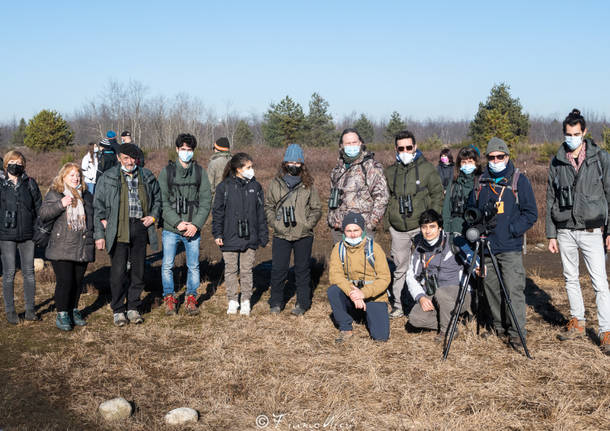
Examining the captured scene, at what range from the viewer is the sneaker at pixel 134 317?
5.73 meters

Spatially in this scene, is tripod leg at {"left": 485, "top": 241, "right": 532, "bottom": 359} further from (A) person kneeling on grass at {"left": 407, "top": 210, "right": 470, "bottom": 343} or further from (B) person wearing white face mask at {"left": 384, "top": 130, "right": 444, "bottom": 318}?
(B) person wearing white face mask at {"left": 384, "top": 130, "right": 444, "bottom": 318}

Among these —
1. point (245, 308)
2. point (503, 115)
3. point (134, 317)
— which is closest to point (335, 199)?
point (245, 308)

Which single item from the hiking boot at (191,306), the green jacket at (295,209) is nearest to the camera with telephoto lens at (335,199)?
the green jacket at (295,209)

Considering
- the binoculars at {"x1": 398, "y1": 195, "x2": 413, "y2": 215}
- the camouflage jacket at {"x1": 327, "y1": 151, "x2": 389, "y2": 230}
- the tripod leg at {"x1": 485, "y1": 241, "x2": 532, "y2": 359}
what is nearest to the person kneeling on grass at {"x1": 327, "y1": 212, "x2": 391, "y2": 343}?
the camouflage jacket at {"x1": 327, "y1": 151, "x2": 389, "y2": 230}

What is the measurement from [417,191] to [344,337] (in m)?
1.72

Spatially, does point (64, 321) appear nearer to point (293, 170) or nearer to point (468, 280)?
point (293, 170)

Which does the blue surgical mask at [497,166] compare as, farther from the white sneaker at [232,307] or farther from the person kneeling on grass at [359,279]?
the white sneaker at [232,307]

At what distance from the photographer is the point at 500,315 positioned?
5043mm

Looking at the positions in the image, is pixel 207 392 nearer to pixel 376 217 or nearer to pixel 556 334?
pixel 376 217

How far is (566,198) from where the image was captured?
4.74 meters

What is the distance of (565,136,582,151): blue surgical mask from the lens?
4.71 meters

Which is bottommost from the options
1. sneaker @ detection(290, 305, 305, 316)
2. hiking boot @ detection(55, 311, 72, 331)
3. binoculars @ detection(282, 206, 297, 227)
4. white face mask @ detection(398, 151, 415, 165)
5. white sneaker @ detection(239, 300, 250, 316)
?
sneaker @ detection(290, 305, 305, 316)

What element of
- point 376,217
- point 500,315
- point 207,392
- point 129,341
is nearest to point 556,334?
point 500,315

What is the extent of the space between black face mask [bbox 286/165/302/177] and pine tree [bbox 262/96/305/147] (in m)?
28.1
